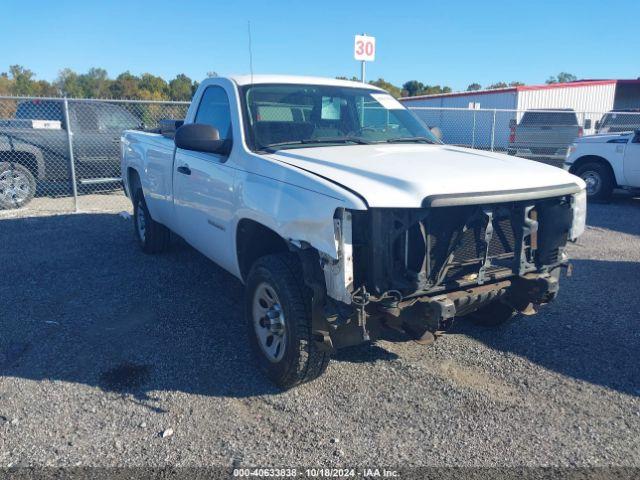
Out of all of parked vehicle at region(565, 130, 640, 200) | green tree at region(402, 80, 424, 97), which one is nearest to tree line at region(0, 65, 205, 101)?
parked vehicle at region(565, 130, 640, 200)

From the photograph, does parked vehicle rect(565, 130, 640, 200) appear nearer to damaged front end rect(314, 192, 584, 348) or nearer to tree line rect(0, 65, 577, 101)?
damaged front end rect(314, 192, 584, 348)

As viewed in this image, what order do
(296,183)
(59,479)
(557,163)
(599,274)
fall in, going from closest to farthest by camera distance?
(59,479), (296,183), (599,274), (557,163)

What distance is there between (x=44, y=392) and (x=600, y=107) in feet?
120

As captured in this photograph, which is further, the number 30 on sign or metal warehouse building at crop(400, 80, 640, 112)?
metal warehouse building at crop(400, 80, 640, 112)

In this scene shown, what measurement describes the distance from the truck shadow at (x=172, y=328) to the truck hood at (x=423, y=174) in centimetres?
146

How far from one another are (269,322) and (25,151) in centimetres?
835

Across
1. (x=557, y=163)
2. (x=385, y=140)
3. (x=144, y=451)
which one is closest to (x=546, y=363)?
(x=385, y=140)

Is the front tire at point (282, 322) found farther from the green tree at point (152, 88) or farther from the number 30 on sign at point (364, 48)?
the green tree at point (152, 88)

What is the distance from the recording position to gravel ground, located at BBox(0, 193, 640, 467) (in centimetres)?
311

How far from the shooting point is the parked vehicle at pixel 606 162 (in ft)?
35.3

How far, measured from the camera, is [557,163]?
51.8 feet

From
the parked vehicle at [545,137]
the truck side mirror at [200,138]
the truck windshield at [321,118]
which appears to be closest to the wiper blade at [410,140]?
the truck windshield at [321,118]

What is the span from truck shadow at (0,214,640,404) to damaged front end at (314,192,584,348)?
942 mm

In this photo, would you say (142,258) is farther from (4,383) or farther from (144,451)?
(144,451)
